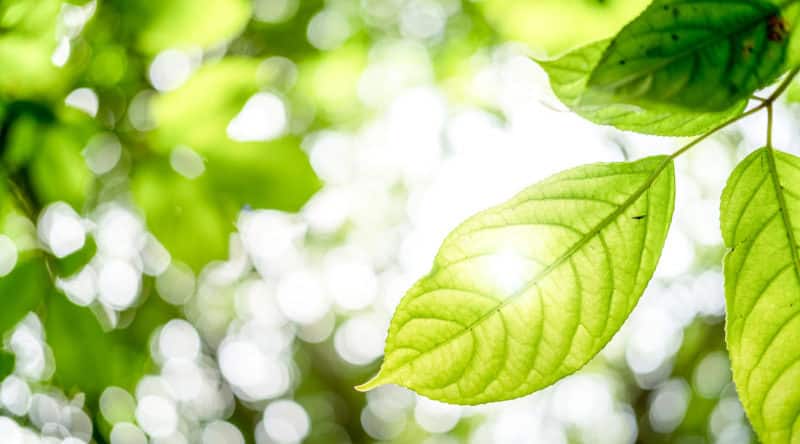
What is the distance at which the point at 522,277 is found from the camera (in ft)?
1.76

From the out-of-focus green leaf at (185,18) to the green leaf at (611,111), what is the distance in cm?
57

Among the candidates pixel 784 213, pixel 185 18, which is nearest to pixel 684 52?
pixel 784 213

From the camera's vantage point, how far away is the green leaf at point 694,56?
1.31ft

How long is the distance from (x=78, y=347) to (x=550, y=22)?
1.09m

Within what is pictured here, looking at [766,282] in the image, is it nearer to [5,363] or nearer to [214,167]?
[214,167]

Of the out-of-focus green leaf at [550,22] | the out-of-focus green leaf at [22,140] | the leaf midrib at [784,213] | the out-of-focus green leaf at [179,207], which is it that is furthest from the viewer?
the out-of-focus green leaf at [550,22]

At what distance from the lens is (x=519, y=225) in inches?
21.3

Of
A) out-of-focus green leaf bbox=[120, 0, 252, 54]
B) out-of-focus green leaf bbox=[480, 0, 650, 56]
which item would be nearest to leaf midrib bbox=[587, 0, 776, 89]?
out-of-focus green leaf bbox=[120, 0, 252, 54]

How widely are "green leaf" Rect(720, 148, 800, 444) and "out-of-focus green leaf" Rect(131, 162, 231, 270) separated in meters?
0.77

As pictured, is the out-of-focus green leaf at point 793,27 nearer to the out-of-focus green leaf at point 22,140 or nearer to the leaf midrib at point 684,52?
the leaf midrib at point 684,52

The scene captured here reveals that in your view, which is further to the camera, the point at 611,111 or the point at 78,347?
the point at 78,347

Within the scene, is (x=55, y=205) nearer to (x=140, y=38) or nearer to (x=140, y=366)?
(x=140, y=38)

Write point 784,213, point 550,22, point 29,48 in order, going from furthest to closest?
point 550,22 → point 29,48 → point 784,213

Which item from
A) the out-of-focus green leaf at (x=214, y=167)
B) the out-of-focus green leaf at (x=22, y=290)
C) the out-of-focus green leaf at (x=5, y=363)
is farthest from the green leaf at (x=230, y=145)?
the out-of-focus green leaf at (x=5, y=363)
